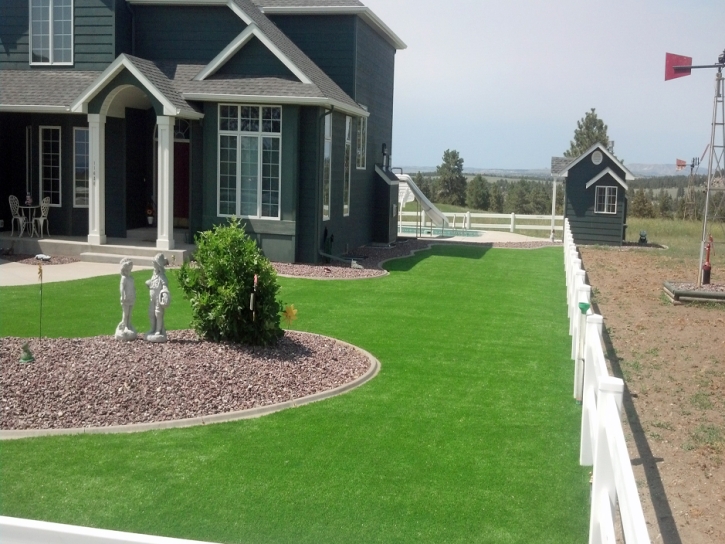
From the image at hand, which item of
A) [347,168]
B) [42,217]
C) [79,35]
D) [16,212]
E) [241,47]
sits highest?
[79,35]

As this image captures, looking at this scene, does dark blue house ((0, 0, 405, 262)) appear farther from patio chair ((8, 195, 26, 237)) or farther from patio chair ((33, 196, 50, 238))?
patio chair ((8, 195, 26, 237))

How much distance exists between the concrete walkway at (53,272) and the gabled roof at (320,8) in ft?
27.9

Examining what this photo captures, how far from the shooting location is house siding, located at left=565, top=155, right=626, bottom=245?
98.7ft

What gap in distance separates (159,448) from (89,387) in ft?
4.71

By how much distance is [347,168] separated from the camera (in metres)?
22.6

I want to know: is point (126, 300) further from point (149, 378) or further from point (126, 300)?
point (149, 378)

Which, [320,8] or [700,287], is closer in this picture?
[700,287]

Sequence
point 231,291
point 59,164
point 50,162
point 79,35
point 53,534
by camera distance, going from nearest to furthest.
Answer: point 53,534 < point 231,291 < point 79,35 < point 59,164 < point 50,162

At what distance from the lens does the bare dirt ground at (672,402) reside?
630cm

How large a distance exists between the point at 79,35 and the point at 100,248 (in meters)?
5.52

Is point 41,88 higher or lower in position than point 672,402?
higher

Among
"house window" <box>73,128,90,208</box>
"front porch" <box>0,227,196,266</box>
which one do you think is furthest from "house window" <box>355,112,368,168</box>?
"house window" <box>73,128,90,208</box>

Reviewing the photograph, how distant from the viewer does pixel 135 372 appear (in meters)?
8.34

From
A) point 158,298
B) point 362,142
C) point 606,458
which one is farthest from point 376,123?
point 606,458
